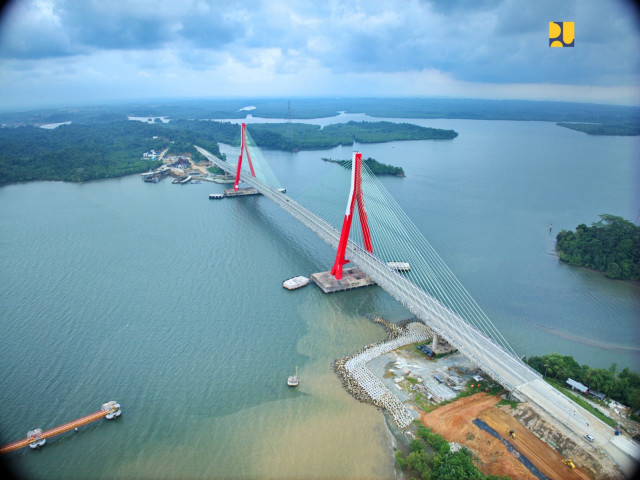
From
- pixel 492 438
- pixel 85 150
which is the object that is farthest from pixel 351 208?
pixel 85 150

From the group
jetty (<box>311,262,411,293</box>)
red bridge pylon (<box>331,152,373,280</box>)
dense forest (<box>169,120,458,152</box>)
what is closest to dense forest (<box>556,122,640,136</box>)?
dense forest (<box>169,120,458,152</box>)

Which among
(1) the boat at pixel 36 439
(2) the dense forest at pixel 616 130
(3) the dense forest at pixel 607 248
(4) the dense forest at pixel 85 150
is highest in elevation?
(2) the dense forest at pixel 616 130

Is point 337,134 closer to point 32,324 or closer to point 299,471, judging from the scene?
point 32,324

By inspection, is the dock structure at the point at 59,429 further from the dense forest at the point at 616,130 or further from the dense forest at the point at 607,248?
the dense forest at the point at 616,130

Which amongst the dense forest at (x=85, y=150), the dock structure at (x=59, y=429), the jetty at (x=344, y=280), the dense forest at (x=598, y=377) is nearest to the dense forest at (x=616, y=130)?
the dense forest at (x=85, y=150)

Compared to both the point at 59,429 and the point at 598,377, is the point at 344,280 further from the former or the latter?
the point at 59,429

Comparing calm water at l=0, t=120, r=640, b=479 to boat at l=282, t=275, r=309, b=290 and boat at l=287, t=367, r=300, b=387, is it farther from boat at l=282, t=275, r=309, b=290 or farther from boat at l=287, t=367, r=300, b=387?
boat at l=282, t=275, r=309, b=290

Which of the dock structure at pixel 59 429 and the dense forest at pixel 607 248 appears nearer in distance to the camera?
the dock structure at pixel 59 429
